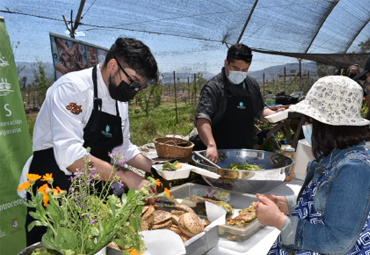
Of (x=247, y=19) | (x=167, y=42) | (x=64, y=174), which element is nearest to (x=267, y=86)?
(x=247, y=19)

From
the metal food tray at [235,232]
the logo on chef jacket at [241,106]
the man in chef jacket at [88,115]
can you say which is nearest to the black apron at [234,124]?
Result: the logo on chef jacket at [241,106]

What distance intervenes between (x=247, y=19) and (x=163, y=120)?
2990 millimetres

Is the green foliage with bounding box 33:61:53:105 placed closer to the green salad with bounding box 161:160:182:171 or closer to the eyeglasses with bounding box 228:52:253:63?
the eyeglasses with bounding box 228:52:253:63

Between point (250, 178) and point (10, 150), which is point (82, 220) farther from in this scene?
point (10, 150)

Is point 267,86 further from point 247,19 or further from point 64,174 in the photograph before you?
point 64,174

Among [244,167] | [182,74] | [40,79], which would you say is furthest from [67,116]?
[182,74]

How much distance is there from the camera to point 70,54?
264 cm

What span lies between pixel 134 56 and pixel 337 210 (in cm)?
118

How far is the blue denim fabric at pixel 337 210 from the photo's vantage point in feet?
3.49

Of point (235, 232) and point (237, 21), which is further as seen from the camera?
point (237, 21)

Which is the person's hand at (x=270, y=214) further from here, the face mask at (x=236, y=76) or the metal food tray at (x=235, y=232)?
the face mask at (x=236, y=76)

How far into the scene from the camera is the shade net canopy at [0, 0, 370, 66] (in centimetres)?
347

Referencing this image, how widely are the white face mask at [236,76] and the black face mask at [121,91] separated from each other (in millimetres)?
1349

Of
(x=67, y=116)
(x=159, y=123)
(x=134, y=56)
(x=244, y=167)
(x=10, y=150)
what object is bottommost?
(x=159, y=123)
